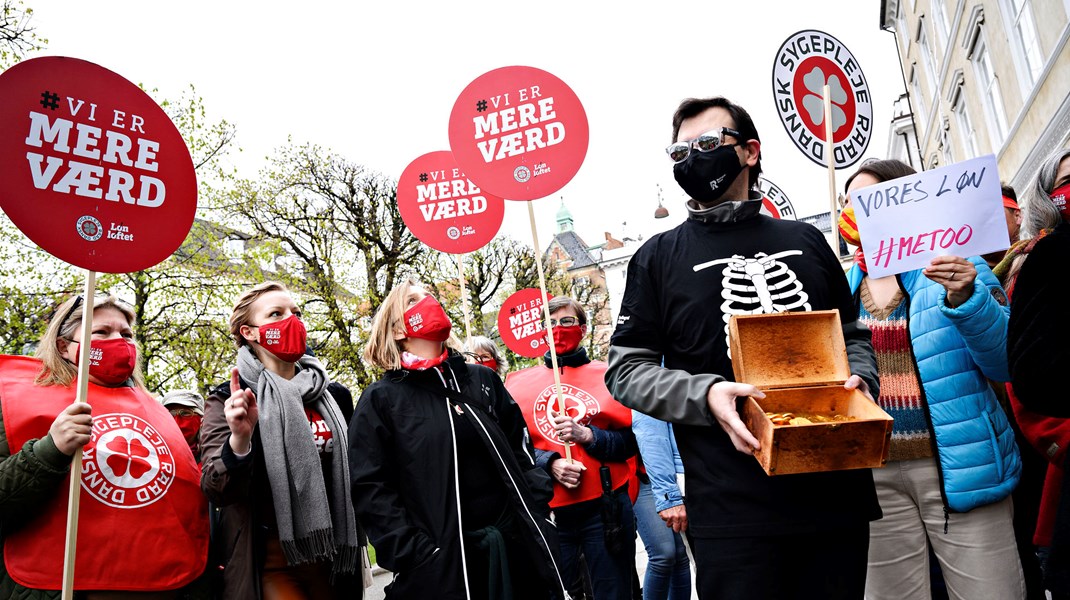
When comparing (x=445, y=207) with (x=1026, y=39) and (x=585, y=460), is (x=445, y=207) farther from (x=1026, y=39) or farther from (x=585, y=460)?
(x=1026, y=39)

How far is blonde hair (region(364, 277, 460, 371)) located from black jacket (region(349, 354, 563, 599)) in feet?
0.37

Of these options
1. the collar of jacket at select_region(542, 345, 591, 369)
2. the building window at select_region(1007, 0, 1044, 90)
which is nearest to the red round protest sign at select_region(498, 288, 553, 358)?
the collar of jacket at select_region(542, 345, 591, 369)

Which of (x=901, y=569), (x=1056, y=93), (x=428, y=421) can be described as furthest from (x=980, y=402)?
(x=1056, y=93)

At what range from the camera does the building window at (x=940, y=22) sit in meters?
22.6

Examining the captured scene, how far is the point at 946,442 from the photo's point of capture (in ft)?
10.4

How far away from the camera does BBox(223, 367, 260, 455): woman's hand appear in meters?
3.50

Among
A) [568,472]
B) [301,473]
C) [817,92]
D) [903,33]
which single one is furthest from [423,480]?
[903,33]

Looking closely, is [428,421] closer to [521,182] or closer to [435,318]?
[435,318]

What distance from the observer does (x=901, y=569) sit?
3.25 metres

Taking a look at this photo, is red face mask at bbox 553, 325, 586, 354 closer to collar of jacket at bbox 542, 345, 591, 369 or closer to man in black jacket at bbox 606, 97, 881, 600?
collar of jacket at bbox 542, 345, 591, 369

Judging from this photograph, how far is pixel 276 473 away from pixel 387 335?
0.88m

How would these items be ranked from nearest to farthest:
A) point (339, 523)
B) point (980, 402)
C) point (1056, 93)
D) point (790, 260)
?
1. point (790, 260)
2. point (980, 402)
3. point (339, 523)
4. point (1056, 93)

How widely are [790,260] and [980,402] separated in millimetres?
1387

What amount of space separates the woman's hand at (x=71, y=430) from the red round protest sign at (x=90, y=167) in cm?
59
